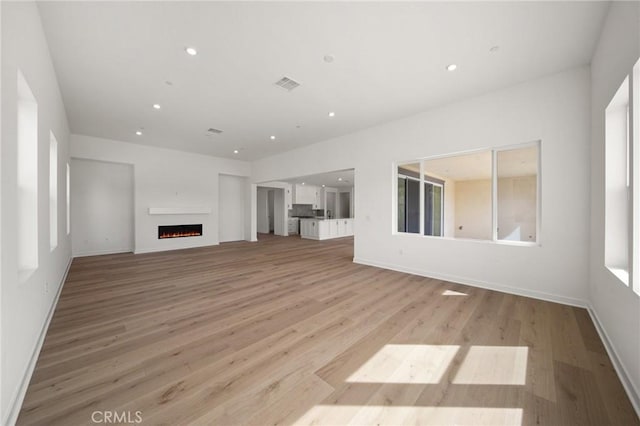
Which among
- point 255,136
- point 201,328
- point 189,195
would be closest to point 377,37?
point 201,328

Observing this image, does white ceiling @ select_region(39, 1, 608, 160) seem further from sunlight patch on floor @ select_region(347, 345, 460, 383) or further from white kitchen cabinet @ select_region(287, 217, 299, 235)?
white kitchen cabinet @ select_region(287, 217, 299, 235)

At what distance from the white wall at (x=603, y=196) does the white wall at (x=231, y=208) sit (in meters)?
9.40

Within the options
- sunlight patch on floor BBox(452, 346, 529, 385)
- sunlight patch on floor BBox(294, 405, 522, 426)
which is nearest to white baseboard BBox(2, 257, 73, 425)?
sunlight patch on floor BBox(294, 405, 522, 426)

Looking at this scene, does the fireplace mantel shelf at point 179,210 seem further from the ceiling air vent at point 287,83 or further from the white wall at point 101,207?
the ceiling air vent at point 287,83

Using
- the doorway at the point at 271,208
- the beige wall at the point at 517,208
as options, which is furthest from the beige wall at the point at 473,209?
the doorway at the point at 271,208

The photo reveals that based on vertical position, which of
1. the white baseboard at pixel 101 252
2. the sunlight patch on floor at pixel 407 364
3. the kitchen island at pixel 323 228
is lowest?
the sunlight patch on floor at pixel 407 364

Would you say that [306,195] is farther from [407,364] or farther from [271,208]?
[407,364]

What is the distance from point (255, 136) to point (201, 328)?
4791 millimetres

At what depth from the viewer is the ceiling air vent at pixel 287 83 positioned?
3.38m

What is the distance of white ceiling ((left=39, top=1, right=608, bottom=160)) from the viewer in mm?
2207

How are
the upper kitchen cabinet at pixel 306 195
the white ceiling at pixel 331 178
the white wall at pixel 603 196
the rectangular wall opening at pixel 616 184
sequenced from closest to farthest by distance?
1. the white wall at pixel 603 196
2. the rectangular wall opening at pixel 616 184
3. the white ceiling at pixel 331 178
4. the upper kitchen cabinet at pixel 306 195

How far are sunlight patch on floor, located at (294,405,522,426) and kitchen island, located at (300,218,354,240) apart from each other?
8.60 metres

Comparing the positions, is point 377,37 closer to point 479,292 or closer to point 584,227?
point 584,227

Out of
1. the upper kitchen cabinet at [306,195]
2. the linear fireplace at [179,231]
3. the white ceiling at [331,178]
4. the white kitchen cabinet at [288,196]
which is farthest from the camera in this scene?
the upper kitchen cabinet at [306,195]
